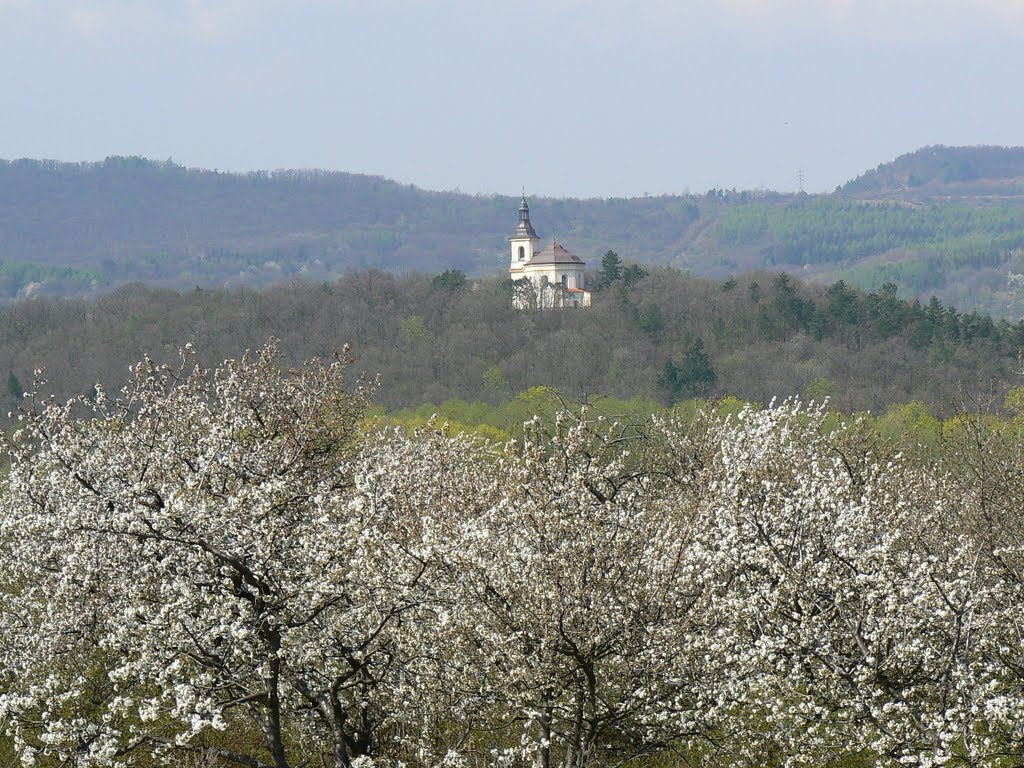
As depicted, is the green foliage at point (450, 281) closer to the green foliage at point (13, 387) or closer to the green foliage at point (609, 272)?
the green foliage at point (609, 272)

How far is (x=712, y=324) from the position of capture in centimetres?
8769

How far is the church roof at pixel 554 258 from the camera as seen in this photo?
382 feet

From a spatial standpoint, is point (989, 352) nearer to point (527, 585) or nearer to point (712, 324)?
point (712, 324)

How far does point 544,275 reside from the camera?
358 feet

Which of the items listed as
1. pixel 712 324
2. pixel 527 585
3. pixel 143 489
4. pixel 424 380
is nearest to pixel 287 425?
pixel 143 489

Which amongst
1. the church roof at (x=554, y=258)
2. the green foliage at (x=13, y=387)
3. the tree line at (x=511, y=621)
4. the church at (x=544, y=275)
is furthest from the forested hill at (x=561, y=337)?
the tree line at (x=511, y=621)

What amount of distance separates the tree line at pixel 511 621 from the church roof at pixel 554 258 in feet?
341

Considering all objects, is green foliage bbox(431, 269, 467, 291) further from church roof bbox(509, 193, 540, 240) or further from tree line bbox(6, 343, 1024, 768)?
tree line bbox(6, 343, 1024, 768)

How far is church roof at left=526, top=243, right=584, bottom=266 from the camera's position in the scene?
382ft

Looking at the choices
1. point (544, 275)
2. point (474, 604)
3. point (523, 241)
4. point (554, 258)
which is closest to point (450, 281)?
point (544, 275)

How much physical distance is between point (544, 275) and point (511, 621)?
326 ft

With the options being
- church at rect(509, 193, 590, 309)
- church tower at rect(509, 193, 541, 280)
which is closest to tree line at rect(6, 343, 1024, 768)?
church at rect(509, 193, 590, 309)

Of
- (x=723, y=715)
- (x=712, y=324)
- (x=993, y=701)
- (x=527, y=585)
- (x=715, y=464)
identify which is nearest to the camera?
(x=993, y=701)

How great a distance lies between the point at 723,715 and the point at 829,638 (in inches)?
55.0
